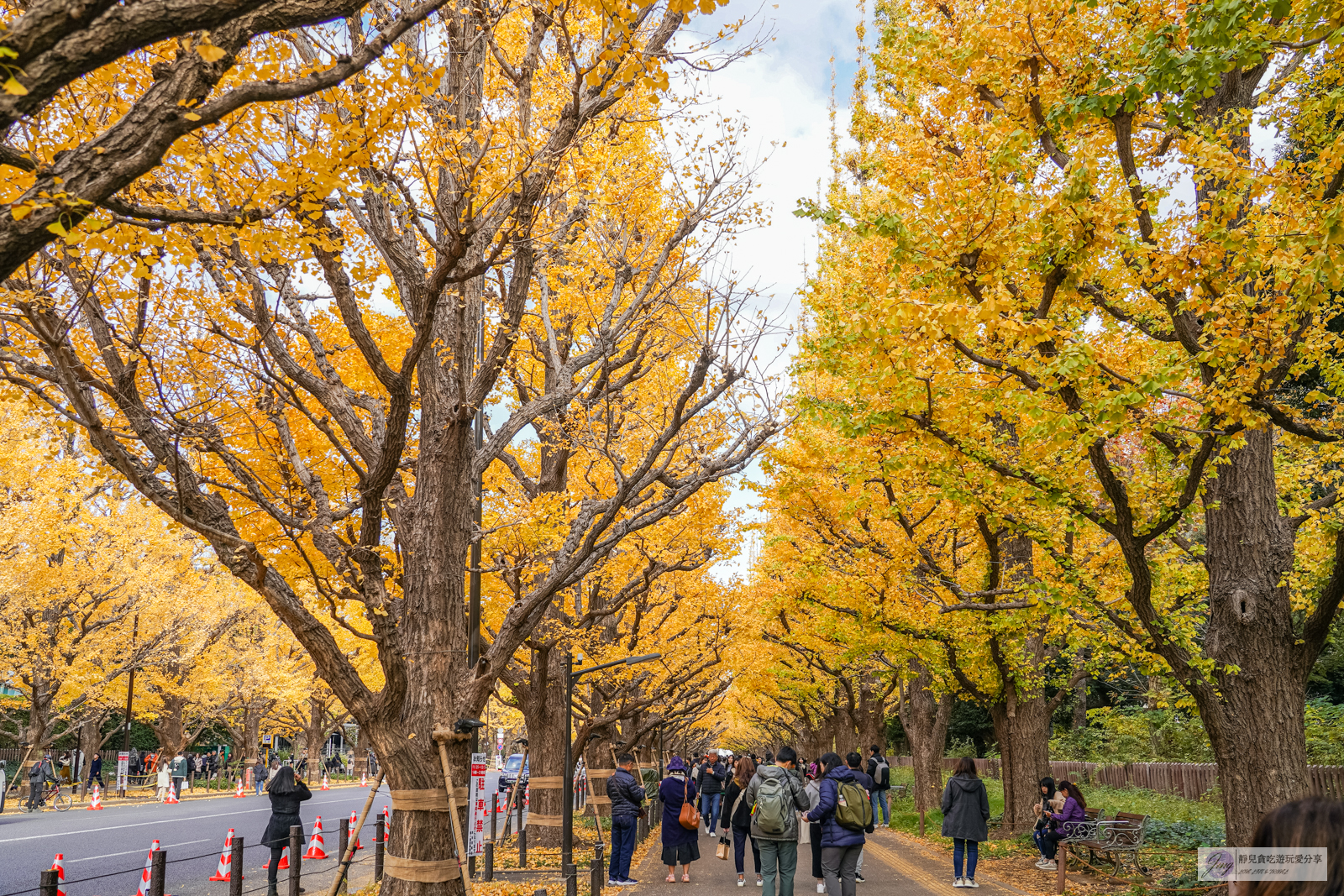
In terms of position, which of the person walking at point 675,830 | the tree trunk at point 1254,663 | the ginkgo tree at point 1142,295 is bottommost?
the person walking at point 675,830

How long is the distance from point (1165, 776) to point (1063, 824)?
10137 mm

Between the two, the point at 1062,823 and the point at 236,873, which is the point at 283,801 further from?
the point at 1062,823

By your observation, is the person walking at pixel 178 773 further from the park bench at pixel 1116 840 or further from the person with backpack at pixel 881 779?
the park bench at pixel 1116 840

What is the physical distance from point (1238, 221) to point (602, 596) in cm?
1429

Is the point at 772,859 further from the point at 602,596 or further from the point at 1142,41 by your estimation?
the point at 602,596

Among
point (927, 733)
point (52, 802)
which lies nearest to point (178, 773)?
point (52, 802)

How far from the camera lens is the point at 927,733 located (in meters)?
22.0

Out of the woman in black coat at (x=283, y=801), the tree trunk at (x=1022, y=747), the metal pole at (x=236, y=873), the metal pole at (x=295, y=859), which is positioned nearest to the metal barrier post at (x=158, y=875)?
the metal pole at (x=236, y=873)

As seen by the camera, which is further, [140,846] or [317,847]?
[140,846]

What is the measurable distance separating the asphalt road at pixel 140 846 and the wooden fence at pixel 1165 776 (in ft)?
50.8

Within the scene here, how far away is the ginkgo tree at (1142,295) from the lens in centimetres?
632

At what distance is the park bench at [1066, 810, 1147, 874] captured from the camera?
11.7 meters

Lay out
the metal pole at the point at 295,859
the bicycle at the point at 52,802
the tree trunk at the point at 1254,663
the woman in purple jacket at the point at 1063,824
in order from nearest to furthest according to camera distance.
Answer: the tree trunk at the point at 1254,663
the metal pole at the point at 295,859
the woman in purple jacket at the point at 1063,824
the bicycle at the point at 52,802

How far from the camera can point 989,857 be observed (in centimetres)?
1482
